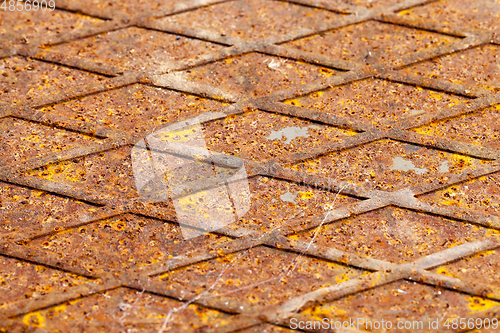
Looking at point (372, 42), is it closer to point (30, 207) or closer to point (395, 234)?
point (395, 234)

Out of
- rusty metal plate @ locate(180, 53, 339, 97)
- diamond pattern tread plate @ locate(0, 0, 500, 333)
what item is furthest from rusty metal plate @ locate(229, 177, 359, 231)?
rusty metal plate @ locate(180, 53, 339, 97)

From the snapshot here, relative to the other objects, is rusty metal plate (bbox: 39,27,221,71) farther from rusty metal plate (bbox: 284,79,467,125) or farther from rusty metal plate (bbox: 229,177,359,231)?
rusty metal plate (bbox: 229,177,359,231)

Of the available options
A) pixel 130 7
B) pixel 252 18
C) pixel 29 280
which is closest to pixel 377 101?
pixel 252 18

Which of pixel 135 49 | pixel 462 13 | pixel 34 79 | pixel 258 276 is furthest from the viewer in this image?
pixel 462 13

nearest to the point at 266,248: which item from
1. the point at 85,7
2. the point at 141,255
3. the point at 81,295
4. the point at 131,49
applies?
the point at 141,255

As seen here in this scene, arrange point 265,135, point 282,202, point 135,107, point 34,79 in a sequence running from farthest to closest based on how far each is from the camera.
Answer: point 34,79 → point 135,107 → point 265,135 → point 282,202

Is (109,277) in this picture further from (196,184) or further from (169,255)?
(196,184)

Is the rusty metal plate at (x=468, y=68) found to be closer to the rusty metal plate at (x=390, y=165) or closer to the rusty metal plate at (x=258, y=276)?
the rusty metal plate at (x=390, y=165)
